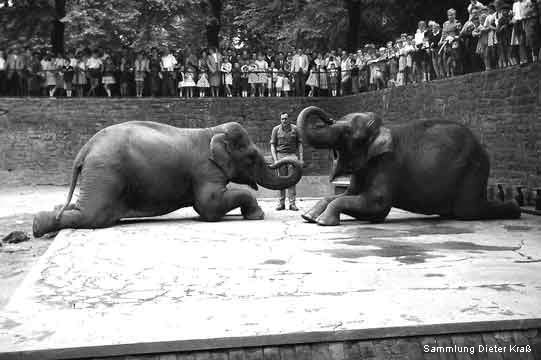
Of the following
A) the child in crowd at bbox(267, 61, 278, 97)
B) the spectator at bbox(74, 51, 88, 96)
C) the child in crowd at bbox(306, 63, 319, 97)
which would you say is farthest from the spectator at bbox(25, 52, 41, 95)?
the child in crowd at bbox(306, 63, 319, 97)

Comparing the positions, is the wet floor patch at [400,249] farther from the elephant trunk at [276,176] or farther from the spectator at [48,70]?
the spectator at [48,70]

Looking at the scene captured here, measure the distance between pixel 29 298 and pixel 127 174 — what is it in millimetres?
4944

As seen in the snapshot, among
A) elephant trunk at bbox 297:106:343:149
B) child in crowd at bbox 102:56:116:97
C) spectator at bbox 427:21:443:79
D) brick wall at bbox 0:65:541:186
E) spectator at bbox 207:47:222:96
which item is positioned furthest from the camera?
spectator at bbox 207:47:222:96

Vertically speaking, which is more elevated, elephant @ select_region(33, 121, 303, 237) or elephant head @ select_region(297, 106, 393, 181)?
elephant head @ select_region(297, 106, 393, 181)

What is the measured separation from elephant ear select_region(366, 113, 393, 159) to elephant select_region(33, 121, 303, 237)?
191 cm

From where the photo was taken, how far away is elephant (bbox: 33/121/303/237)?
10656 millimetres

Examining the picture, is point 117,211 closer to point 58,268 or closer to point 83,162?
point 83,162

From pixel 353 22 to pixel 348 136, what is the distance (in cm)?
1710

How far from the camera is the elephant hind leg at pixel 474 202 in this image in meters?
10.5

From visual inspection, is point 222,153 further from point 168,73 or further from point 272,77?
point 272,77

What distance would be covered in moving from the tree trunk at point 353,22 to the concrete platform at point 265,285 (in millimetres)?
18266

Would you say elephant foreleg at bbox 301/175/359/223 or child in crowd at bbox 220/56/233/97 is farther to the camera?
child in crowd at bbox 220/56/233/97

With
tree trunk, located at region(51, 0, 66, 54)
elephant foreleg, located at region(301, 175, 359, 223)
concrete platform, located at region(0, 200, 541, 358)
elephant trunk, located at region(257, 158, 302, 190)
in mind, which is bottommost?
concrete platform, located at region(0, 200, 541, 358)

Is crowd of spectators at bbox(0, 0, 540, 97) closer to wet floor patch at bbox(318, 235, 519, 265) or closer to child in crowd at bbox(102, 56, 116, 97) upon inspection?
child in crowd at bbox(102, 56, 116, 97)
